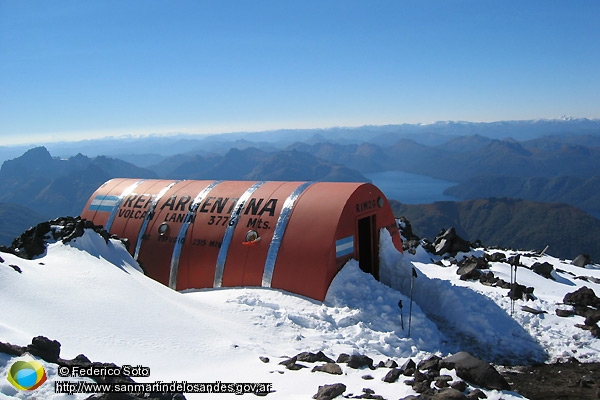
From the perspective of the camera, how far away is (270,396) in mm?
8312

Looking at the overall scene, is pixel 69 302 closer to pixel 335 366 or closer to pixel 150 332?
pixel 150 332

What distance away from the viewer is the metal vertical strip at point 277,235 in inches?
620

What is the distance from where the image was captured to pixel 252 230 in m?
17.0

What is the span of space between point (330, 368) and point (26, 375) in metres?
5.68

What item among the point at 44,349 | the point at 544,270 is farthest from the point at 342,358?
the point at 544,270

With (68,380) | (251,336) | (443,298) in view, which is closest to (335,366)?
(251,336)

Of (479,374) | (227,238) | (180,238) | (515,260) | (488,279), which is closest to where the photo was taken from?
(479,374)

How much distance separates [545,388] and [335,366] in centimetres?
460

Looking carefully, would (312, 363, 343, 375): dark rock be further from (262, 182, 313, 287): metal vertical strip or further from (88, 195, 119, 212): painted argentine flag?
(88, 195, 119, 212): painted argentine flag

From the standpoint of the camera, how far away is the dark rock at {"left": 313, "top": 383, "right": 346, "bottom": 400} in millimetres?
8250

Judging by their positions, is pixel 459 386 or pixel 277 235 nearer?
pixel 459 386

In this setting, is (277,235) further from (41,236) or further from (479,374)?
(479,374)

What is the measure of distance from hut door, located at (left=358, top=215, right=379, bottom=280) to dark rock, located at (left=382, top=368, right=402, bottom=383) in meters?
8.23

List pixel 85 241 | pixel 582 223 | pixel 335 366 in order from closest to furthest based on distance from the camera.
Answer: pixel 335 366 → pixel 85 241 → pixel 582 223
